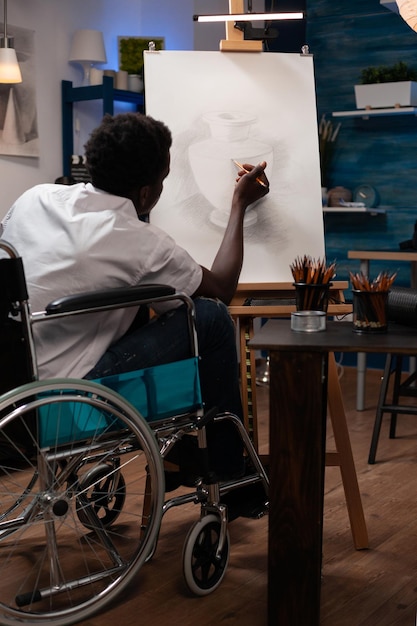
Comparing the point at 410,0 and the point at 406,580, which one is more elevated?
the point at 410,0

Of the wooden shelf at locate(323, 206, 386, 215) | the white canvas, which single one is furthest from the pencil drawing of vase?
the wooden shelf at locate(323, 206, 386, 215)

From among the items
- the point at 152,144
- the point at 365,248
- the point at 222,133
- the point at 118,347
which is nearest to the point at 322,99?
the point at 365,248

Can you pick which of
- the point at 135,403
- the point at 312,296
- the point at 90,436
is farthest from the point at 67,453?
the point at 312,296

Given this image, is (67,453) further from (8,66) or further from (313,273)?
(8,66)

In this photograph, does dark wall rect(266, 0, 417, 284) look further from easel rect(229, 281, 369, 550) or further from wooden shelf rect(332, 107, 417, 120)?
easel rect(229, 281, 369, 550)

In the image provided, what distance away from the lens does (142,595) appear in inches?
→ 80.6

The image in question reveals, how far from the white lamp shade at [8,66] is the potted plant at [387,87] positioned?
5.85 ft

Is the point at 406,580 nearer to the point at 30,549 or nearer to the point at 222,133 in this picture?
the point at 30,549

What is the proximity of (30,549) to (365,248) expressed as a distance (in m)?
2.87

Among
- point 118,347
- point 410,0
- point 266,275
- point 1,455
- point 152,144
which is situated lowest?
point 1,455

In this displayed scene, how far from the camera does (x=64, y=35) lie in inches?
167

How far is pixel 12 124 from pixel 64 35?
0.61 m

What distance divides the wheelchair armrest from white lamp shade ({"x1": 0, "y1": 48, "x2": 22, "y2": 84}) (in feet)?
6.72

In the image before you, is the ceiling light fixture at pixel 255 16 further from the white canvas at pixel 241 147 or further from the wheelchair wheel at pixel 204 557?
the wheelchair wheel at pixel 204 557
